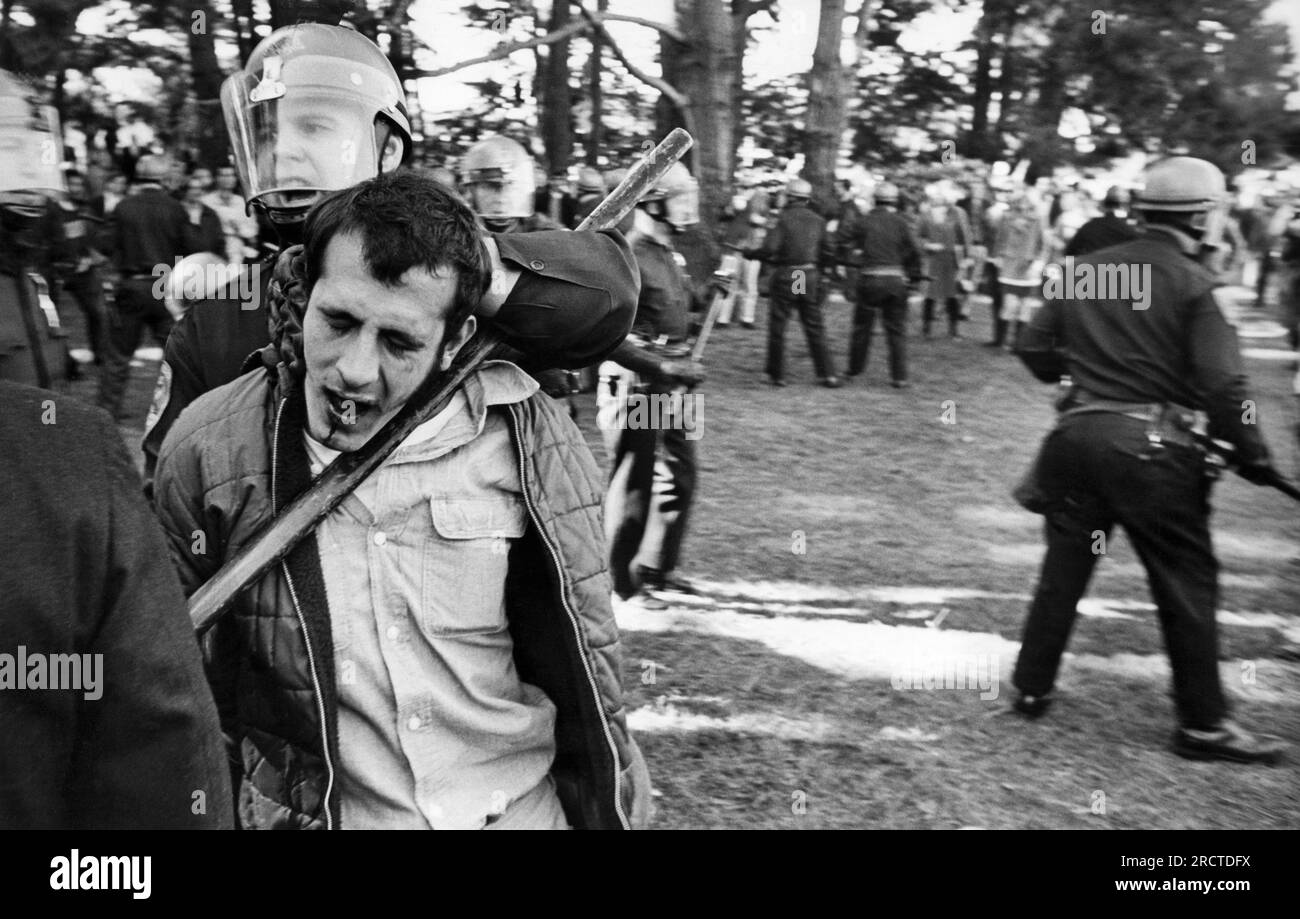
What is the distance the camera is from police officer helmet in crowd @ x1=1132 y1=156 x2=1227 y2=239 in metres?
4.68

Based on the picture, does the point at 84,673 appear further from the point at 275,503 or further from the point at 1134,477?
the point at 1134,477

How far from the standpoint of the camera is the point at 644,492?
6359mm

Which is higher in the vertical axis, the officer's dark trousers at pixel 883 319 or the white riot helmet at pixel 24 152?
the white riot helmet at pixel 24 152

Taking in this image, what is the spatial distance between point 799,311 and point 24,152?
939cm

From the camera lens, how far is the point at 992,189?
20.9 metres

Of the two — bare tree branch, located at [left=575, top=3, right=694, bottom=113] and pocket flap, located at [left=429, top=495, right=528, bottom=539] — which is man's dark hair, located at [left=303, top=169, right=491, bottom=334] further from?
bare tree branch, located at [left=575, top=3, right=694, bottom=113]

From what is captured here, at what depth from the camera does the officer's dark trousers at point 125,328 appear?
30.4 ft

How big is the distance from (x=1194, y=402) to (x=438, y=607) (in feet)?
12.0

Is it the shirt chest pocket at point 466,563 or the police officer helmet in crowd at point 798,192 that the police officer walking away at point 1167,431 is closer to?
the shirt chest pocket at point 466,563

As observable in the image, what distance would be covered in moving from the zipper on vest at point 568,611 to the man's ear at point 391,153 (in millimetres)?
801

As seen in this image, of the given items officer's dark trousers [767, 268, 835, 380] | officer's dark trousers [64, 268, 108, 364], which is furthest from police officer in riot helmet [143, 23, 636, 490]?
officer's dark trousers [767, 268, 835, 380]

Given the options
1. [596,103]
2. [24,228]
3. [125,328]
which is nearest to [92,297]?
[125,328]

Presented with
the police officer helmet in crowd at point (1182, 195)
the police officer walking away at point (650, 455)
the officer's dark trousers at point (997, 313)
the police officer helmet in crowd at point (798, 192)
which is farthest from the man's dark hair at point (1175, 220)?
the officer's dark trousers at point (997, 313)
